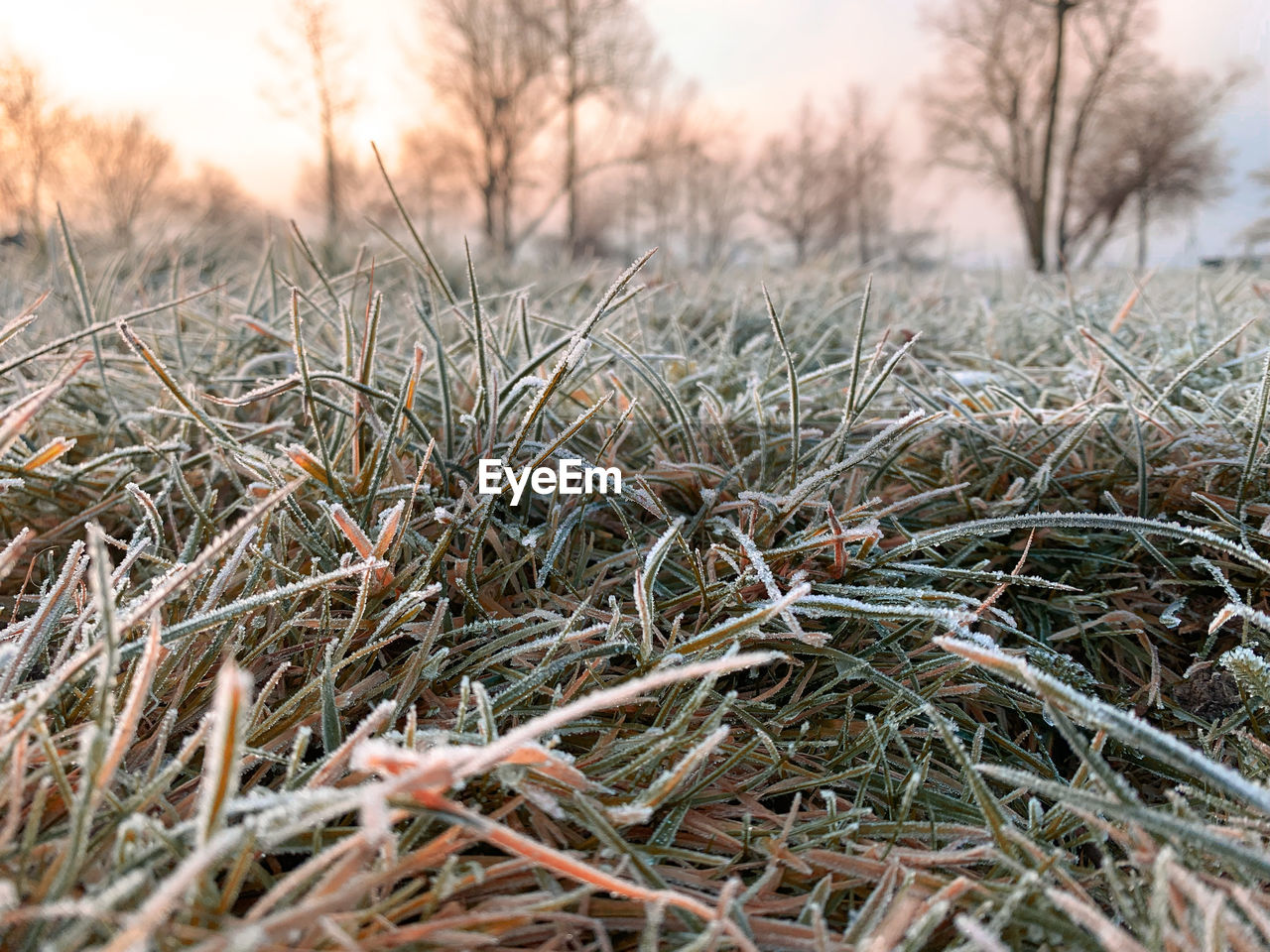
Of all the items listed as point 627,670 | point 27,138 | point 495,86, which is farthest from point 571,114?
point 627,670

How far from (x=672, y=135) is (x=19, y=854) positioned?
66.7ft

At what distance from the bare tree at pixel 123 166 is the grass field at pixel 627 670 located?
21.4 metres

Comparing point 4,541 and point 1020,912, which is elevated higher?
point 4,541

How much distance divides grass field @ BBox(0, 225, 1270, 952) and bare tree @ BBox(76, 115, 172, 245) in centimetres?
2145

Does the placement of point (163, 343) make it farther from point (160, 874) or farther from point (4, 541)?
point (160, 874)

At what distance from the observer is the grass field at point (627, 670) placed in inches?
18.1

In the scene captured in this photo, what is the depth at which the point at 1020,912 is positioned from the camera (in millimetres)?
495

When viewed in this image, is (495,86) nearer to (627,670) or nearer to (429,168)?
(429,168)

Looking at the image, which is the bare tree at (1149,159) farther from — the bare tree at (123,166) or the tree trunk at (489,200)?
the bare tree at (123,166)

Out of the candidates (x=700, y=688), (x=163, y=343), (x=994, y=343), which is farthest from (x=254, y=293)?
(x=994, y=343)

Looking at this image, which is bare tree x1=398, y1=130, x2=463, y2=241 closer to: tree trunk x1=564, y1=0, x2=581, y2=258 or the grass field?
tree trunk x1=564, y1=0, x2=581, y2=258

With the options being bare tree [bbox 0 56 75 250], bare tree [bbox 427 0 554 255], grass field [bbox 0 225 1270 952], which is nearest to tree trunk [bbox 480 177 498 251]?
bare tree [bbox 427 0 554 255]

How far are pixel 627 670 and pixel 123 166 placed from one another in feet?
76.7

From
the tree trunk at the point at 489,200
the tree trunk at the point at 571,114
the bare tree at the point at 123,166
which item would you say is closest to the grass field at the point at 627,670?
the tree trunk at the point at 571,114
